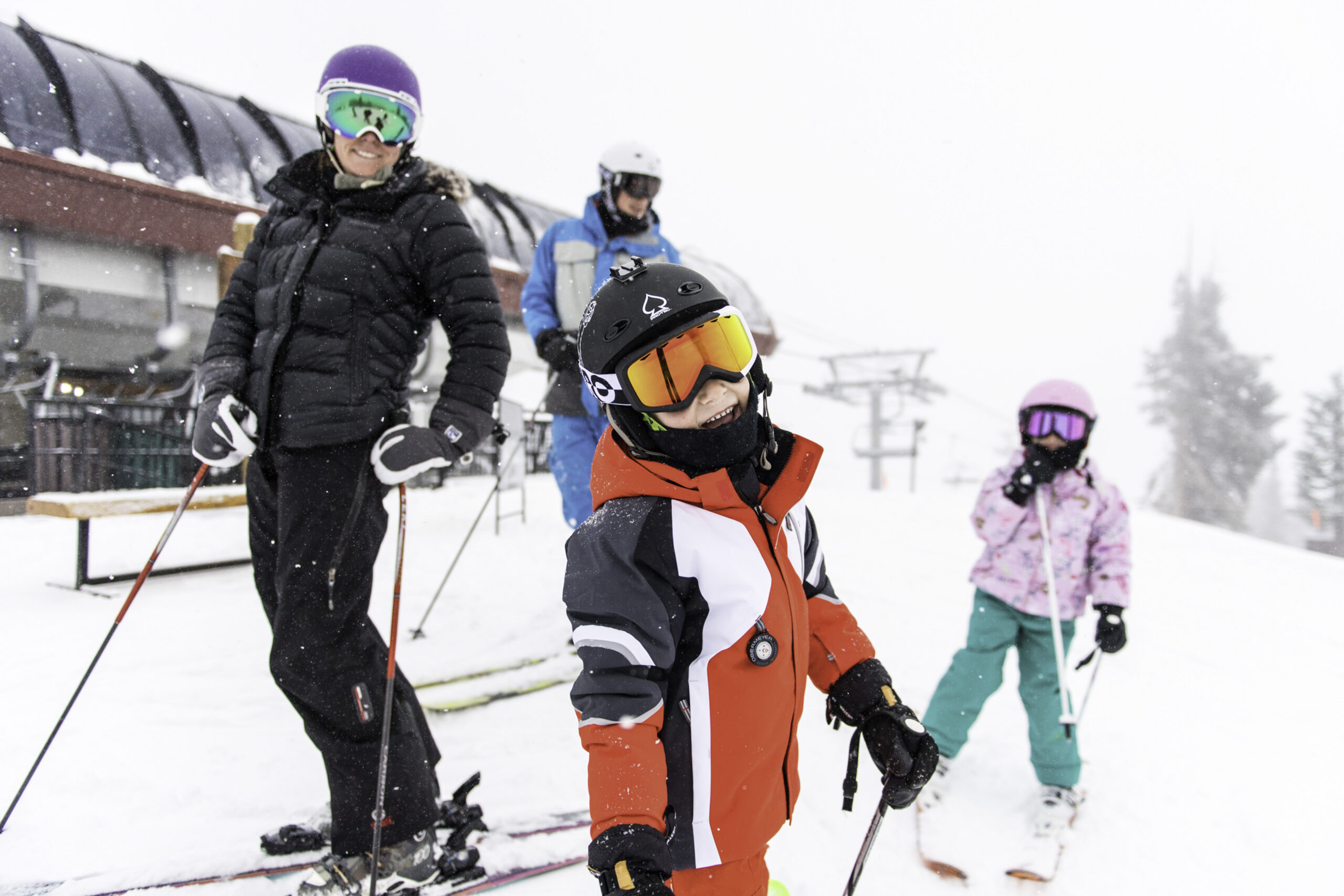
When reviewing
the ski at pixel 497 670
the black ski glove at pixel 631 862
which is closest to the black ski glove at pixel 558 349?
the ski at pixel 497 670

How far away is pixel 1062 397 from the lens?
10.4ft

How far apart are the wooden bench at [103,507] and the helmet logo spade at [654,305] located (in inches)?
155

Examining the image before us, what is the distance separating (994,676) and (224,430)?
10.1ft

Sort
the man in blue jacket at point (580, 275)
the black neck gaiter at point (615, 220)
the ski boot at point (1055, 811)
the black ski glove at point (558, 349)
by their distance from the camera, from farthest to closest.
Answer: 1. the black neck gaiter at point (615, 220)
2. the man in blue jacket at point (580, 275)
3. the black ski glove at point (558, 349)
4. the ski boot at point (1055, 811)

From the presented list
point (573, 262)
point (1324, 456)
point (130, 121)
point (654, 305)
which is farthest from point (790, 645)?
point (1324, 456)

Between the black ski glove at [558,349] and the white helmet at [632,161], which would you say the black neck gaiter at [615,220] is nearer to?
the white helmet at [632,161]

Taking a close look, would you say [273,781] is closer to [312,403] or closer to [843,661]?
[312,403]

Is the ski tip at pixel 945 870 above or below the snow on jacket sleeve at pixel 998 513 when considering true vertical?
below

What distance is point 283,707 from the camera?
10.6 feet

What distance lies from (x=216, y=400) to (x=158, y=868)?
4.68 feet

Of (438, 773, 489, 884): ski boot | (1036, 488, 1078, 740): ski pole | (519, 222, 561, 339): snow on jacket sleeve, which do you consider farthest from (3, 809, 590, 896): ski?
(519, 222, 561, 339): snow on jacket sleeve

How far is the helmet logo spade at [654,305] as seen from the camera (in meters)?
1.48

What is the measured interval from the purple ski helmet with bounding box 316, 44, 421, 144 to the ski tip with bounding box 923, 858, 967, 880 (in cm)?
305

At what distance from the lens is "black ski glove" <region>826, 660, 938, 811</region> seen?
150 cm
